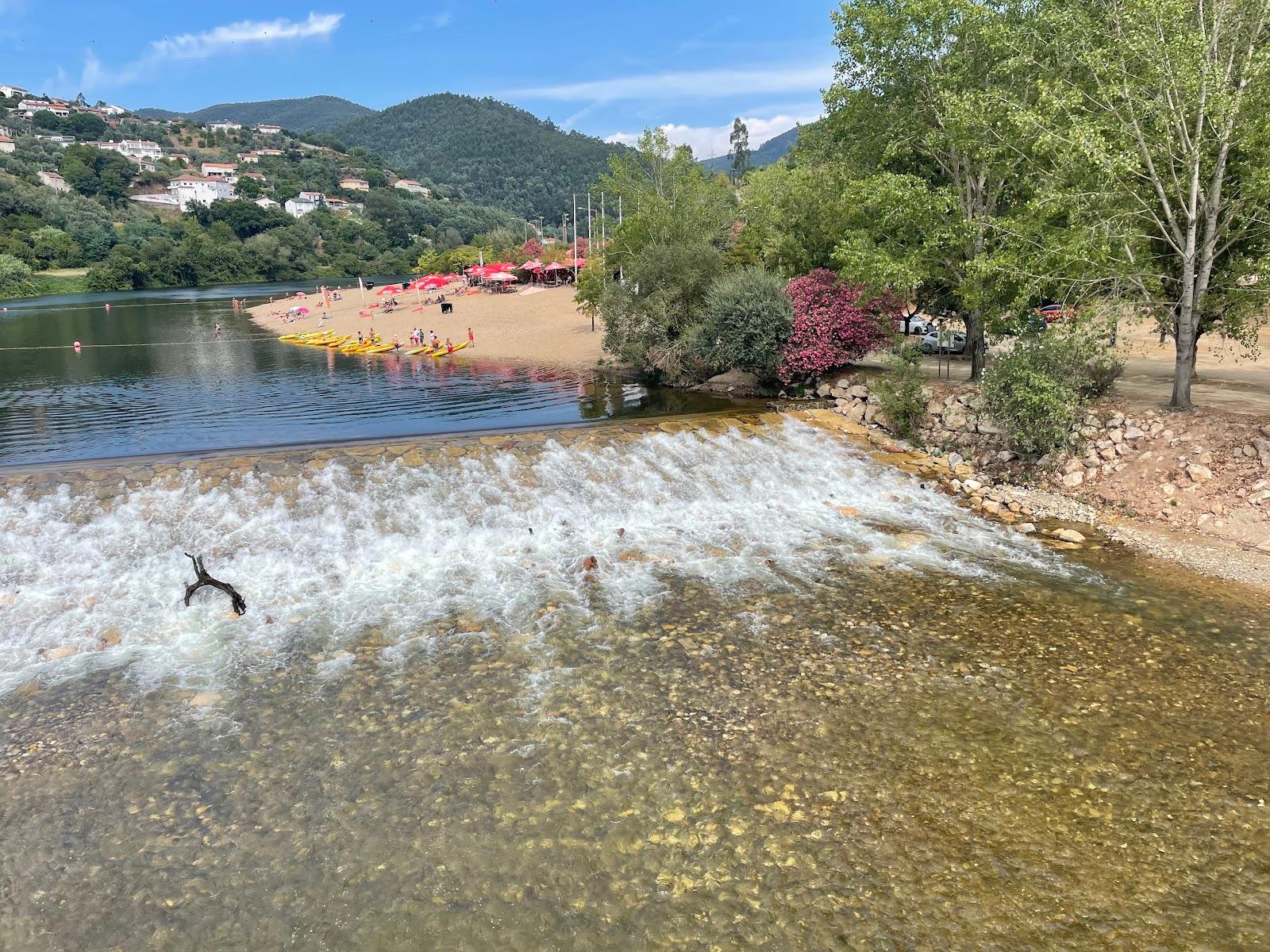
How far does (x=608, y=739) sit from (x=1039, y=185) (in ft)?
64.2

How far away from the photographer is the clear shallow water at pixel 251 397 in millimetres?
24734

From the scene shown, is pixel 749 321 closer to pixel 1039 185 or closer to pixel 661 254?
pixel 661 254

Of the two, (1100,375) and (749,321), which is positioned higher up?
(749,321)

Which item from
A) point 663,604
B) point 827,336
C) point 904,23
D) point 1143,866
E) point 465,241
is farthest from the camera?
point 465,241

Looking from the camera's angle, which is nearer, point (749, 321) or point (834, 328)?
point (834, 328)

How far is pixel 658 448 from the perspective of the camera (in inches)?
821

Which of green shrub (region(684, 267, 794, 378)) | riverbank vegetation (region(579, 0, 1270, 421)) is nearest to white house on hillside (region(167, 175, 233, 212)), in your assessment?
green shrub (region(684, 267, 794, 378))

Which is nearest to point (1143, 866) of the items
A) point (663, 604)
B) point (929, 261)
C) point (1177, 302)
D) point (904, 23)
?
point (663, 604)

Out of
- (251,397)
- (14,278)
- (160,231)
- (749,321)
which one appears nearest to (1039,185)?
(749,321)

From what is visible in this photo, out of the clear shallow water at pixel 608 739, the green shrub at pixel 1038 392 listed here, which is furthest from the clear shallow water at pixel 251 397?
the green shrub at pixel 1038 392

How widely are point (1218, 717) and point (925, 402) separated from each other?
15.2 meters

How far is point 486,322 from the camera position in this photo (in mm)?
58469

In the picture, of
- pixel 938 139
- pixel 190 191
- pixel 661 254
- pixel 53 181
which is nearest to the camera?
pixel 938 139

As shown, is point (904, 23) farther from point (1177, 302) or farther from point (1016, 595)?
point (1016, 595)
